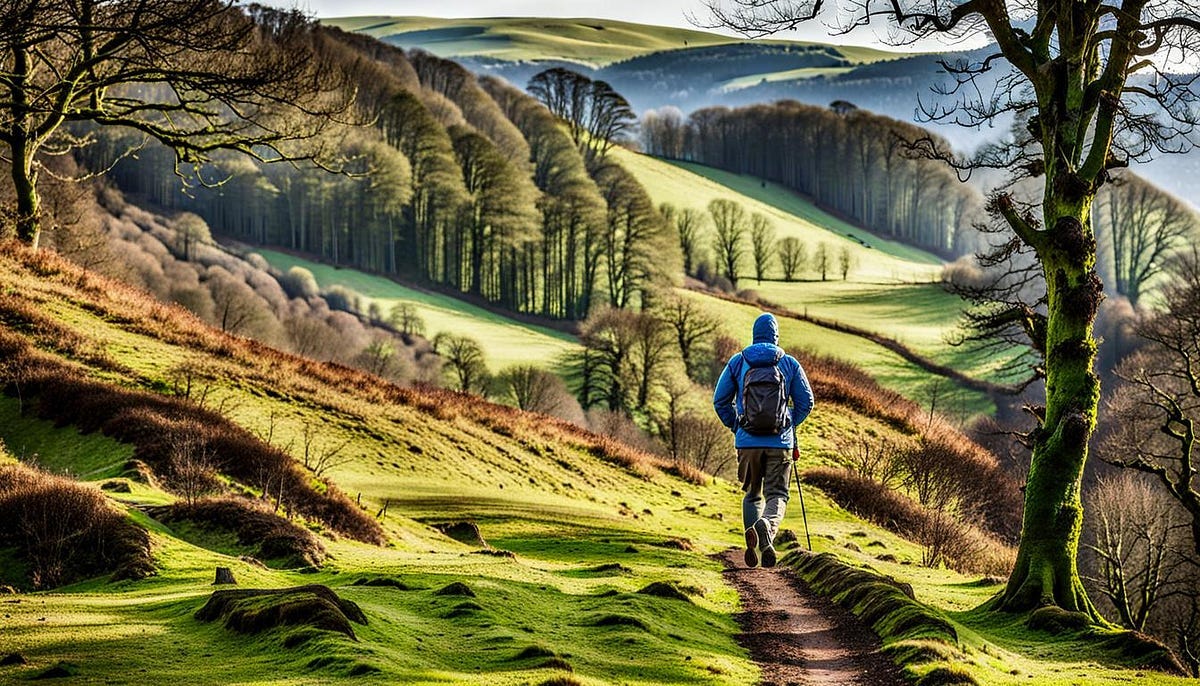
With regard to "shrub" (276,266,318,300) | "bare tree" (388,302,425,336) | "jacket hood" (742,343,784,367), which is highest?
"jacket hood" (742,343,784,367)

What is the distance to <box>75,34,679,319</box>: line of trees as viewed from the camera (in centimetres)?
12444

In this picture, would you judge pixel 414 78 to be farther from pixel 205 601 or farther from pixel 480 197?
pixel 205 601

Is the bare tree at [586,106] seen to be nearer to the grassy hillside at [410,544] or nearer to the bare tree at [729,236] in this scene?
the bare tree at [729,236]

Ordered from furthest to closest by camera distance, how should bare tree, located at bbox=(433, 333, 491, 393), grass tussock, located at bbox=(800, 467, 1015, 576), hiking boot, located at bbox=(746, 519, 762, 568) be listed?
bare tree, located at bbox=(433, 333, 491, 393) < grass tussock, located at bbox=(800, 467, 1015, 576) < hiking boot, located at bbox=(746, 519, 762, 568)

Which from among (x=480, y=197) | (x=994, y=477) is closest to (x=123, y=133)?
(x=480, y=197)

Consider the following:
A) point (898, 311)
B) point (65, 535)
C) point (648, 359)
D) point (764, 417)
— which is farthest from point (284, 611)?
point (898, 311)

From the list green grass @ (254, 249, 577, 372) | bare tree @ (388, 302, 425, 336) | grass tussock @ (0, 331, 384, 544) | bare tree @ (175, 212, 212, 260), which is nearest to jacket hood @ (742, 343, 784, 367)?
grass tussock @ (0, 331, 384, 544)

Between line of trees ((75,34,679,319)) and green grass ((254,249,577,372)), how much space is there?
6.69 m

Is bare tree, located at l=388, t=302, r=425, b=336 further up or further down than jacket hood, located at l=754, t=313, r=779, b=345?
further down

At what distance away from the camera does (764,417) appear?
16.6 meters

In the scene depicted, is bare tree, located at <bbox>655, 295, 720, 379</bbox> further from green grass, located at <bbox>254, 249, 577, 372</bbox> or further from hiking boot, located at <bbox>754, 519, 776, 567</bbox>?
hiking boot, located at <bbox>754, 519, 776, 567</bbox>

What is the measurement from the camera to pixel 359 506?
30.7 m

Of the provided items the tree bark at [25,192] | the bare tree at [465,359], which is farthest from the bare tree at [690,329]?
the tree bark at [25,192]

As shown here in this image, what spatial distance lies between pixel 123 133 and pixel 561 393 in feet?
199
